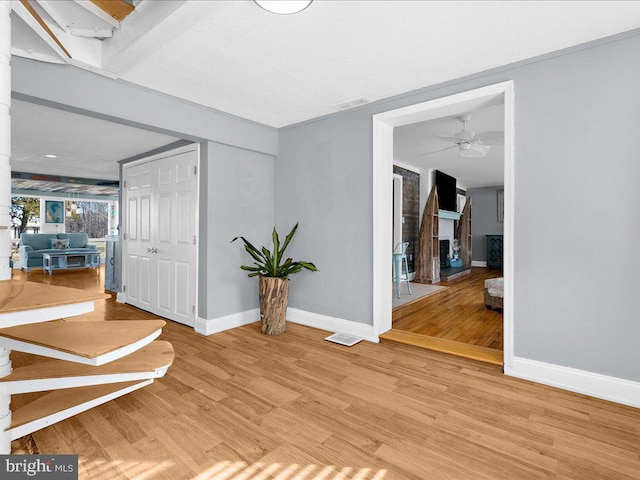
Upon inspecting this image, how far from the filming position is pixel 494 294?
4.39 m

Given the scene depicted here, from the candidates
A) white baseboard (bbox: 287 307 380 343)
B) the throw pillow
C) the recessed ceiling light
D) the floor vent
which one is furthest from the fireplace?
the throw pillow

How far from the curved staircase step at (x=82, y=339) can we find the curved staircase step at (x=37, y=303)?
0.81 feet

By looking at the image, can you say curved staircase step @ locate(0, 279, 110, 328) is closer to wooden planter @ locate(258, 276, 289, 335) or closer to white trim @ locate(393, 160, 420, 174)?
wooden planter @ locate(258, 276, 289, 335)

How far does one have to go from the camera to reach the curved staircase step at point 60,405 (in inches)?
68.9

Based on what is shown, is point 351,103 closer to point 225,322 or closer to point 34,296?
point 225,322

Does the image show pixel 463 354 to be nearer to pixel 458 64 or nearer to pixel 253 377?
pixel 253 377

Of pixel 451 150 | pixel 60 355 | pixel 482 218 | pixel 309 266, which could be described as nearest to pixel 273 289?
pixel 309 266

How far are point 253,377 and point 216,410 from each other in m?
0.48

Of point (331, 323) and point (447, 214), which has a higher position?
point (447, 214)

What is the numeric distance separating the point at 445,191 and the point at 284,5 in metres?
6.28

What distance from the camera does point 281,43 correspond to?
2217 millimetres

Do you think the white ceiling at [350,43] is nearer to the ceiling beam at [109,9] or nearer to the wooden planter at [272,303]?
the ceiling beam at [109,9]

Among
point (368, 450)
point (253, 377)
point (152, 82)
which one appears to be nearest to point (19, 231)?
point (152, 82)

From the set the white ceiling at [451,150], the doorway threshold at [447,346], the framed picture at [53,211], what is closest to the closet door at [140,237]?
the doorway threshold at [447,346]
